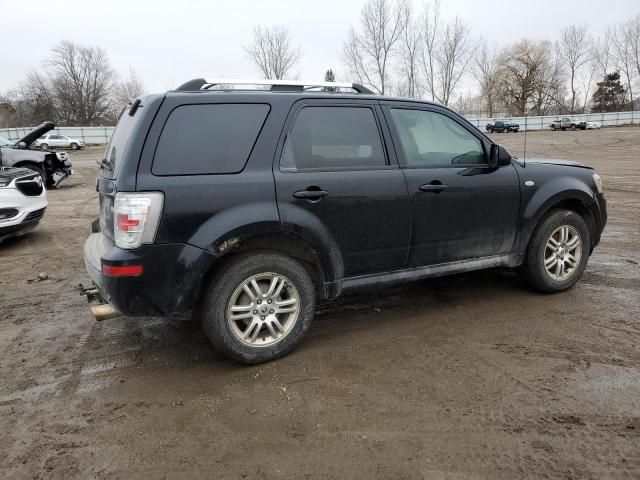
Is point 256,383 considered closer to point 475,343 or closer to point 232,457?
point 232,457

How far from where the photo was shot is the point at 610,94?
240ft

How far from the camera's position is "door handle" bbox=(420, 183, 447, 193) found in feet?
12.8

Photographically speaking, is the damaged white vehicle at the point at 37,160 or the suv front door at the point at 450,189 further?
the damaged white vehicle at the point at 37,160

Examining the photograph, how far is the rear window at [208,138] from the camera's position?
3182 millimetres

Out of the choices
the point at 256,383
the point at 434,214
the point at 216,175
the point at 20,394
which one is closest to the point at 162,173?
the point at 216,175

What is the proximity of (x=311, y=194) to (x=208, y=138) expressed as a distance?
2.61 ft

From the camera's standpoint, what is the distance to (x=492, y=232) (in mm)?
4316

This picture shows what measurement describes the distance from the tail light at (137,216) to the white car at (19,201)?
15.9 feet

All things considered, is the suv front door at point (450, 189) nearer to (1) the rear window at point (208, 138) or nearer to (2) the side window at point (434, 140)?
(2) the side window at point (434, 140)

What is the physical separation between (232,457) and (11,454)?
1.17m

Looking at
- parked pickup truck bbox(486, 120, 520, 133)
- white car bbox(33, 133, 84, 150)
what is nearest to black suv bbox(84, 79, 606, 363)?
white car bbox(33, 133, 84, 150)

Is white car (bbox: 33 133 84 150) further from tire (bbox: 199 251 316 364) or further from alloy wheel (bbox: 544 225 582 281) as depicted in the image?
alloy wheel (bbox: 544 225 582 281)

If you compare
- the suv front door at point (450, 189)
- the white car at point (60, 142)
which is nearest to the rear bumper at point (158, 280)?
the suv front door at point (450, 189)

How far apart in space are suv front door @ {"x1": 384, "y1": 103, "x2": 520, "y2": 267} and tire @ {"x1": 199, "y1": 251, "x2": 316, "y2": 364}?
1041 millimetres
